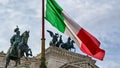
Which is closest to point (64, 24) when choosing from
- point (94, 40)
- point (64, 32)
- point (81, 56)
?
point (64, 32)

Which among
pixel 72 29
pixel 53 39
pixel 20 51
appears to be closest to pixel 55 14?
pixel 72 29

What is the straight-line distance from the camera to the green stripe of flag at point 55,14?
1244cm

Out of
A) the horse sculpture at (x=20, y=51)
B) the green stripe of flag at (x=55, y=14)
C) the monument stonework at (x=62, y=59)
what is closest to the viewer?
the green stripe of flag at (x=55, y=14)

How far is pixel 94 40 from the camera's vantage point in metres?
12.9

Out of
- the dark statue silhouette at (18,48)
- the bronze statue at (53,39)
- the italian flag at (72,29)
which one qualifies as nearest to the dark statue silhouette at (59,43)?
the bronze statue at (53,39)

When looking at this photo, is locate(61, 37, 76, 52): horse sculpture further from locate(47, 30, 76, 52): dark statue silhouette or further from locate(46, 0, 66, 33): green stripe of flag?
locate(46, 0, 66, 33): green stripe of flag

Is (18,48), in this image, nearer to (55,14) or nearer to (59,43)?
(55,14)

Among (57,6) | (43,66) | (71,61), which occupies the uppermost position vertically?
(71,61)

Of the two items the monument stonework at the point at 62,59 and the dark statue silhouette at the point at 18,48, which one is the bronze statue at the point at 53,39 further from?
the dark statue silhouette at the point at 18,48

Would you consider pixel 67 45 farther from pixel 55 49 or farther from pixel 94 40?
pixel 94 40

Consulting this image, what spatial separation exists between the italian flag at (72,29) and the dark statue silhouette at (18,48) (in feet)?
36.3

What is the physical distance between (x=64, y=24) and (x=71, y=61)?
4298 cm

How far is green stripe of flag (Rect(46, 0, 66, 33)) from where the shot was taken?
12436 millimetres

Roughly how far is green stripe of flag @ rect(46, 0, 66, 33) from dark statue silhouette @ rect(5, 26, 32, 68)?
11291 mm
